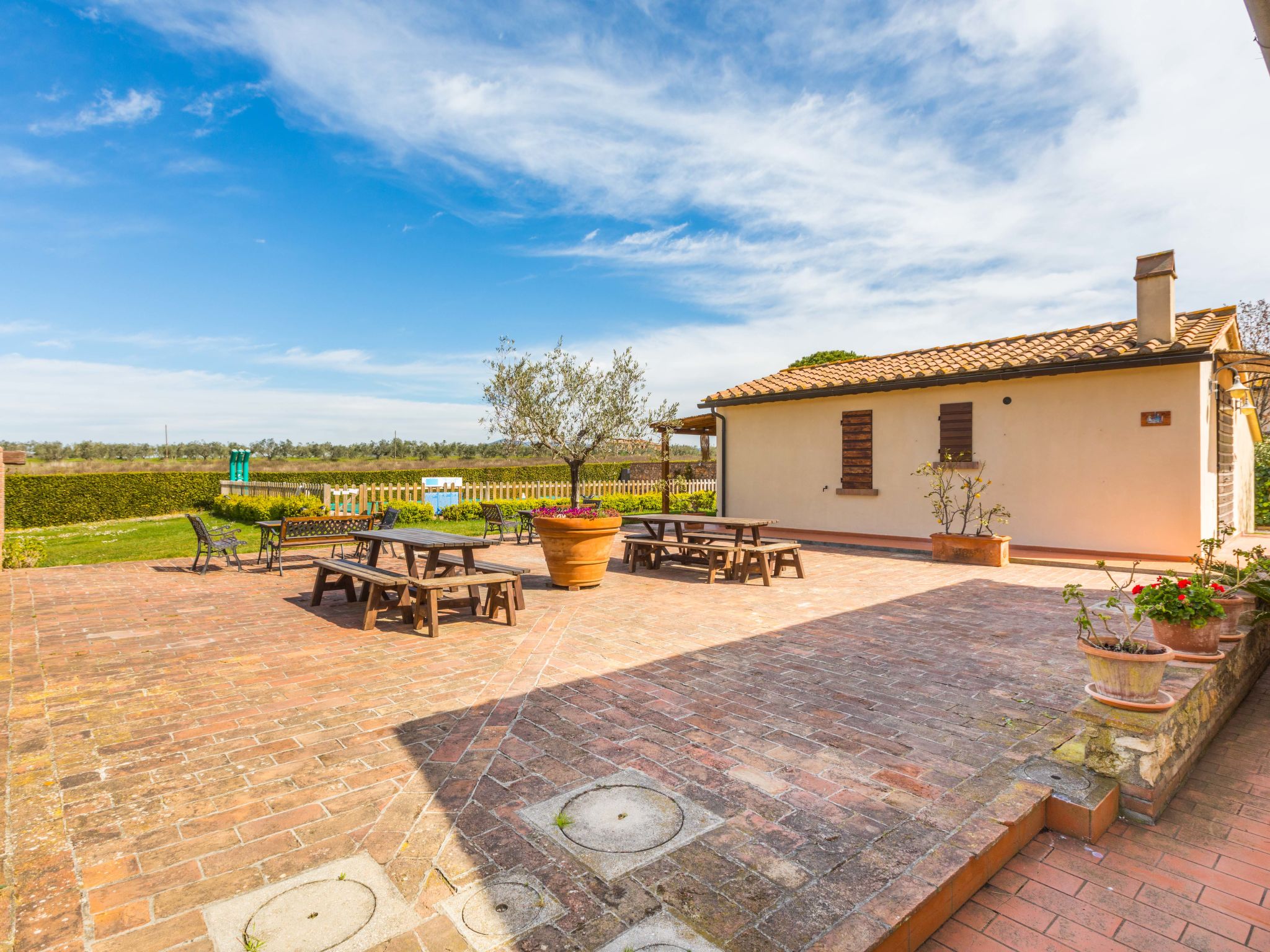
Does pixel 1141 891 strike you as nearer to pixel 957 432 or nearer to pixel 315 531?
pixel 315 531

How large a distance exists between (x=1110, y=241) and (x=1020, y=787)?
11955 mm

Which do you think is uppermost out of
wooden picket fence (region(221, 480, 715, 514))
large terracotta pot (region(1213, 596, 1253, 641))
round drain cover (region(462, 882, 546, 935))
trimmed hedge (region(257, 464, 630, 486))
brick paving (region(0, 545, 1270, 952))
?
trimmed hedge (region(257, 464, 630, 486))

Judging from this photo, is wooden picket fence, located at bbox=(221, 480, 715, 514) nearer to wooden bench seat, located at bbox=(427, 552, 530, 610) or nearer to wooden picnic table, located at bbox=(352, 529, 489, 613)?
wooden picnic table, located at bbox=(352, 529, 489, 613)

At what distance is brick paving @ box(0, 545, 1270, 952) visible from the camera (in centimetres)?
189

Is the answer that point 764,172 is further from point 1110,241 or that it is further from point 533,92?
point 1110,241

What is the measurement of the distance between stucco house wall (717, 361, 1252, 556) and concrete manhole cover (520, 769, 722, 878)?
975 cm

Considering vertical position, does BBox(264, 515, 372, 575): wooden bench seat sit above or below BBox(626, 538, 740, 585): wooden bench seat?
above

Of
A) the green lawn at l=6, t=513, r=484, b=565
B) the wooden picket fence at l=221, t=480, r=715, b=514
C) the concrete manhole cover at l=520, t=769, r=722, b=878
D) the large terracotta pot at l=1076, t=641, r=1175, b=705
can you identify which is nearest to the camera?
the concrete manhole cover at l=520, t=769, r=722, b=878

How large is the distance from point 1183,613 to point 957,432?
7821mm

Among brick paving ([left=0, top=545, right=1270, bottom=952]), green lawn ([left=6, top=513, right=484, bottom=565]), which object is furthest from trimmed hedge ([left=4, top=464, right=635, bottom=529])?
brick paving ([left=0, top=545, right=1270, bottom=952])

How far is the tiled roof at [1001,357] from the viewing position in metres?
8.81

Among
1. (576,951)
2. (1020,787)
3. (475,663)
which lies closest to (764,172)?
(475,663)

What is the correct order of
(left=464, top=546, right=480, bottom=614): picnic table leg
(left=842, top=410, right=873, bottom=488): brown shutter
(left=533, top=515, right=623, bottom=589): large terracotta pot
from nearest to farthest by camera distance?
(left=464, top=546, right=480, bottom=614): picnic table leg, (left=533, top=515, right=623, bottom=589): large terracotta pot, (left=842, top=410, right=873, bottom=488): brown shutter

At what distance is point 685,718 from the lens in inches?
133
